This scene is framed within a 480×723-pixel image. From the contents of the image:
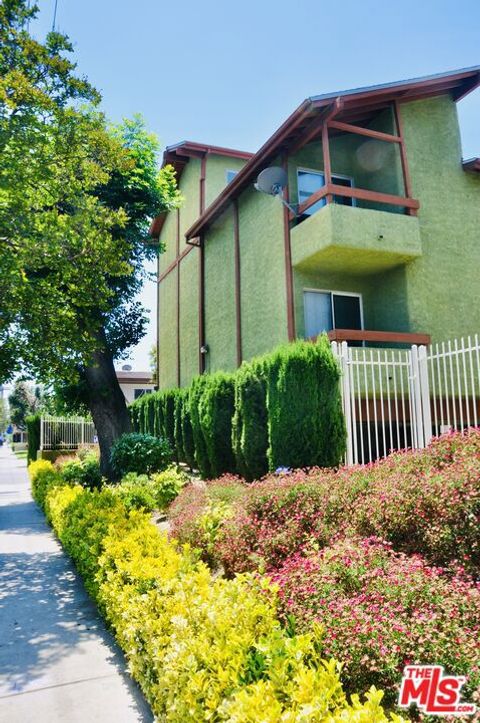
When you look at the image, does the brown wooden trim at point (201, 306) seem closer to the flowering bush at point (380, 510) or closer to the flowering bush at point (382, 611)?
the flowering bush at point (380, 510)

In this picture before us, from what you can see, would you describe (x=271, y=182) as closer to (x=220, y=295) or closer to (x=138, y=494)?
(x=220, y=295)

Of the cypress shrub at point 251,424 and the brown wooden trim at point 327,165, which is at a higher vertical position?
the brown wooden trim at point 327,165

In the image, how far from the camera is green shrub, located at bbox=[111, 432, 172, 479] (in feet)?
37.7

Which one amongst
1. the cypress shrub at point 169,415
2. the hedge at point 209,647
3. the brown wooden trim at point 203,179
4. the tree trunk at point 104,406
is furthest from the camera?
the brown wooden trim at point 203,179

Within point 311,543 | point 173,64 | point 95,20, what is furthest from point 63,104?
point 311,543

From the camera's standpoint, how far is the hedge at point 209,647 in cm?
238

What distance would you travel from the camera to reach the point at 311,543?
4.64 meters

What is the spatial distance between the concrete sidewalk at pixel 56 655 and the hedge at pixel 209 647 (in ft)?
0.81

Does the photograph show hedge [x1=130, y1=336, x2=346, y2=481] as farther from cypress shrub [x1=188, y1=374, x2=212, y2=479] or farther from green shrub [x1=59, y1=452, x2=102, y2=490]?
green shrub [x1=59, y1=452, x2=102, y2=490]

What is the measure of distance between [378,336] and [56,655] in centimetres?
844

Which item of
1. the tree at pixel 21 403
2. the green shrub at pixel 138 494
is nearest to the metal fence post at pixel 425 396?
the green shrub at pixel 138 494

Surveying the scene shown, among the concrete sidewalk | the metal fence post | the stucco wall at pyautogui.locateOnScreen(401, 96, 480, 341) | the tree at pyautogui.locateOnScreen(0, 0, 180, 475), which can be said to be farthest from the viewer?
the stucco wall at pyautogui.locateOnScreen(401, 96, 480, 341)

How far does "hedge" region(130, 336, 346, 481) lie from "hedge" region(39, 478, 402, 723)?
146 inches

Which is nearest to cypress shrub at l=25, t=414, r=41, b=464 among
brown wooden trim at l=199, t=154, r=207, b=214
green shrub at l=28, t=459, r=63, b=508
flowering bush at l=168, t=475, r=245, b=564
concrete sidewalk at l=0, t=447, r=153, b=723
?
green shrub at l=28, t=459, r=63, b=508
